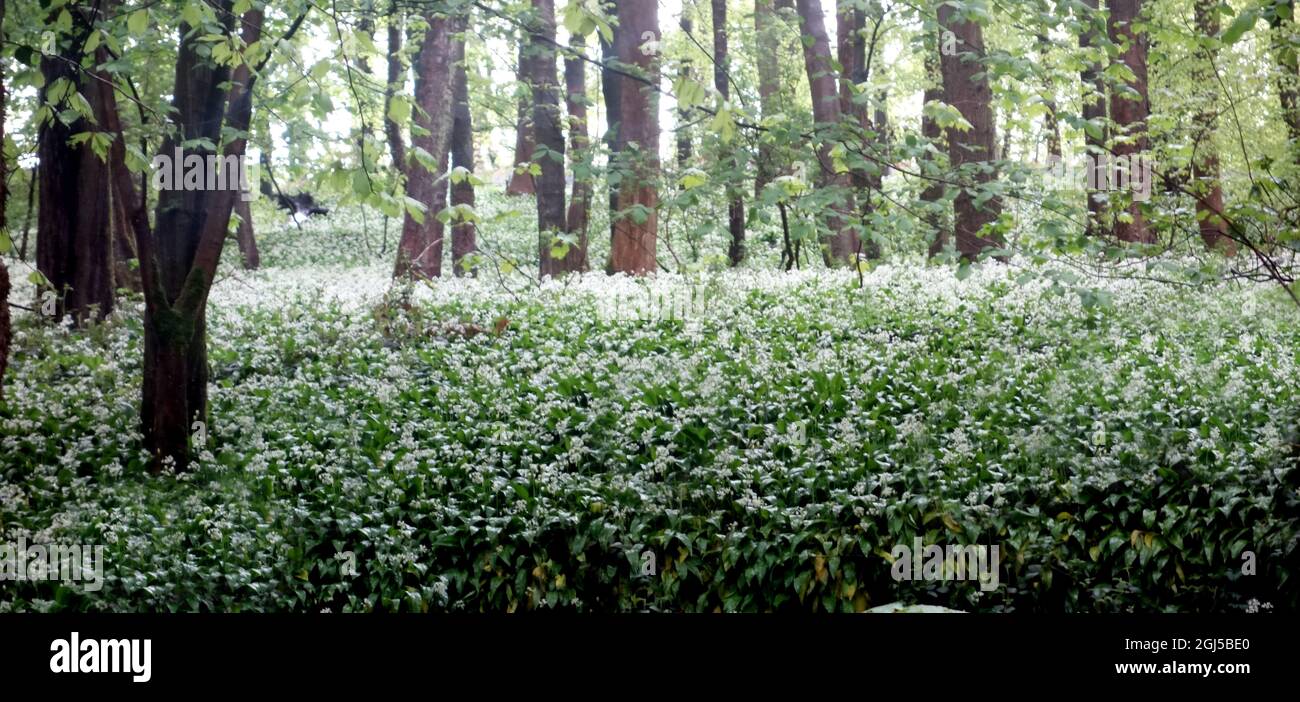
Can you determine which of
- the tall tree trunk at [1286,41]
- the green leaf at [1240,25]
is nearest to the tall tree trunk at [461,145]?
the tall tree trunk at [1286,41]

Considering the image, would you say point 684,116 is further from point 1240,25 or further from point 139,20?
point 1240,25

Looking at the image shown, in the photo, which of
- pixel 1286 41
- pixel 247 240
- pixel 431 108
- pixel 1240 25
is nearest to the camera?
pixel 1240 25

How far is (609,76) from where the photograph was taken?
1480 centimetres

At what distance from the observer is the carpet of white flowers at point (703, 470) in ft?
21.9

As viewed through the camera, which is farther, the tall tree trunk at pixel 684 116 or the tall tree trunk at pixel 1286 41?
the tall tree trunk at pixel 684 116

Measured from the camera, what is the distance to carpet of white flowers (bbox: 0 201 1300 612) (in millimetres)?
6668

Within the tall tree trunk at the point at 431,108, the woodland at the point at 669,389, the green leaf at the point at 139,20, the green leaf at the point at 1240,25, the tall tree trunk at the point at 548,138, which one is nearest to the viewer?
the green leaf at the point at 1240,25

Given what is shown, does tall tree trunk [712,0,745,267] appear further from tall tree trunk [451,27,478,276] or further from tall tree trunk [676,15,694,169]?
tall tree trunk [451,27,478,276]

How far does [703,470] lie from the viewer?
299 inches

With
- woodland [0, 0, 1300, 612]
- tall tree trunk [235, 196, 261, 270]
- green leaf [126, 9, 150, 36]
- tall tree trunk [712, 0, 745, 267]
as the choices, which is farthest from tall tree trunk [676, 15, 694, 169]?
tall tree trunk [235, 196, 261, 270]

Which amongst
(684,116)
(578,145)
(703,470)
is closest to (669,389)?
(703,470)

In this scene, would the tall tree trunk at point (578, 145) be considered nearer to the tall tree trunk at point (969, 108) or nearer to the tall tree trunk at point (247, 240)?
the tall tree trunk at point (969, 108)

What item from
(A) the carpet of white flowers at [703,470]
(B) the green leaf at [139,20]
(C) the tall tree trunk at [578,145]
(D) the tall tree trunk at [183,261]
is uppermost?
(C) the tall tree trunk at [578,145]

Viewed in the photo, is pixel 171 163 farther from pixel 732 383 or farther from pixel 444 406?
pixel 732 383
